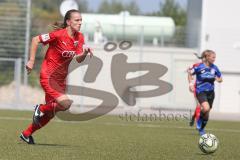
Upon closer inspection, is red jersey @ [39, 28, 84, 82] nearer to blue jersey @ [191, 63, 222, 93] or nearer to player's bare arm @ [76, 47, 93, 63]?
player's bare arm @ [76, 47, 93, 63]

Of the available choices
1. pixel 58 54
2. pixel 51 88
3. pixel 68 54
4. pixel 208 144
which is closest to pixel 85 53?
pixel 68 54

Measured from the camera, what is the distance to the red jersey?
11555 mm

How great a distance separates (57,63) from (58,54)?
14 centimetres

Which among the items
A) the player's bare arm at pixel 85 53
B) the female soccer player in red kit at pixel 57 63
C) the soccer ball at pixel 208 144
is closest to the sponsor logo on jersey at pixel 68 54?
the female soccer player in red kit at pixel 57 63

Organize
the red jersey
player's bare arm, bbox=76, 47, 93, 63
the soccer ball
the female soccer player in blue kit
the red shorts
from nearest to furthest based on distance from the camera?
1. player's bare arm, bbox=76, 47, 93, 63
2. the soccer ball
3. the red shorts
4. the red jersey
5. the female soccer player in blue kit

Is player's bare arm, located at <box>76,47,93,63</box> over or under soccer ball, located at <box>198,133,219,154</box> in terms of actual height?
over

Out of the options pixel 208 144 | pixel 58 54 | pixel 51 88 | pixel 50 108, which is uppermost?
pixel 58 54

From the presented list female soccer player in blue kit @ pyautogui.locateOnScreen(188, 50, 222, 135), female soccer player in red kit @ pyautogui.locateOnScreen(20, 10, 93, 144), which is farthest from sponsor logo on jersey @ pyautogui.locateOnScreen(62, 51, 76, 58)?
female soccer player in blue kit @ pyautogui.locateOnScreen(188, 50, 222, 135)

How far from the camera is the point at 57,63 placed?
11.6 metres

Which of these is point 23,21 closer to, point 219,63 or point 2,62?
point 2,62

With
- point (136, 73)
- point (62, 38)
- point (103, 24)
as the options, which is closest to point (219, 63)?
point (136, 73)

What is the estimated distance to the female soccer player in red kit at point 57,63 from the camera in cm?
1146

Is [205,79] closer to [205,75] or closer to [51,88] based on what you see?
[205,75]

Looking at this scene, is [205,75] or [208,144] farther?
[205,75]
